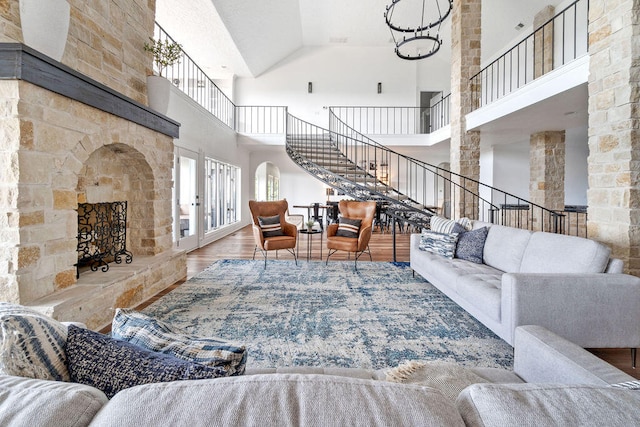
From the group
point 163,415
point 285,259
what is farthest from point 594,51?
point 285,259

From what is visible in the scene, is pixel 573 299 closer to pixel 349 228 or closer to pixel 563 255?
pixel 563 255

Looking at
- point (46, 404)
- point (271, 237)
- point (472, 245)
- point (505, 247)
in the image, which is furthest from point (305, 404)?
point (271, 237)

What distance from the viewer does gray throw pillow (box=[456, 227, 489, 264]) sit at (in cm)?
331

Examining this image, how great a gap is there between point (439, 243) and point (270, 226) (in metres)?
2.43

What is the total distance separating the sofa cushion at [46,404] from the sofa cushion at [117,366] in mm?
129

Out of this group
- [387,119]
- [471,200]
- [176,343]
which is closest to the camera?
[176,343]

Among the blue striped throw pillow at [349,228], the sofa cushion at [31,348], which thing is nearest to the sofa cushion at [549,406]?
the sofa cushion at [31,348]

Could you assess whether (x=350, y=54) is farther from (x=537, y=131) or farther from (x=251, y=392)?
(x=251, y=392)

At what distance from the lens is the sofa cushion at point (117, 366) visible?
68 cm

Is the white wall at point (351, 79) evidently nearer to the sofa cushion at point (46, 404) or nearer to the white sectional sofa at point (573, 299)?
the white sectional sofa at point (573, 299)

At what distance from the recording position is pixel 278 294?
3439mm

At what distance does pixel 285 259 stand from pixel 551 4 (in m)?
8.39

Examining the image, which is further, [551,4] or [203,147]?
[551,4]

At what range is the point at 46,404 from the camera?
19.5 inches
